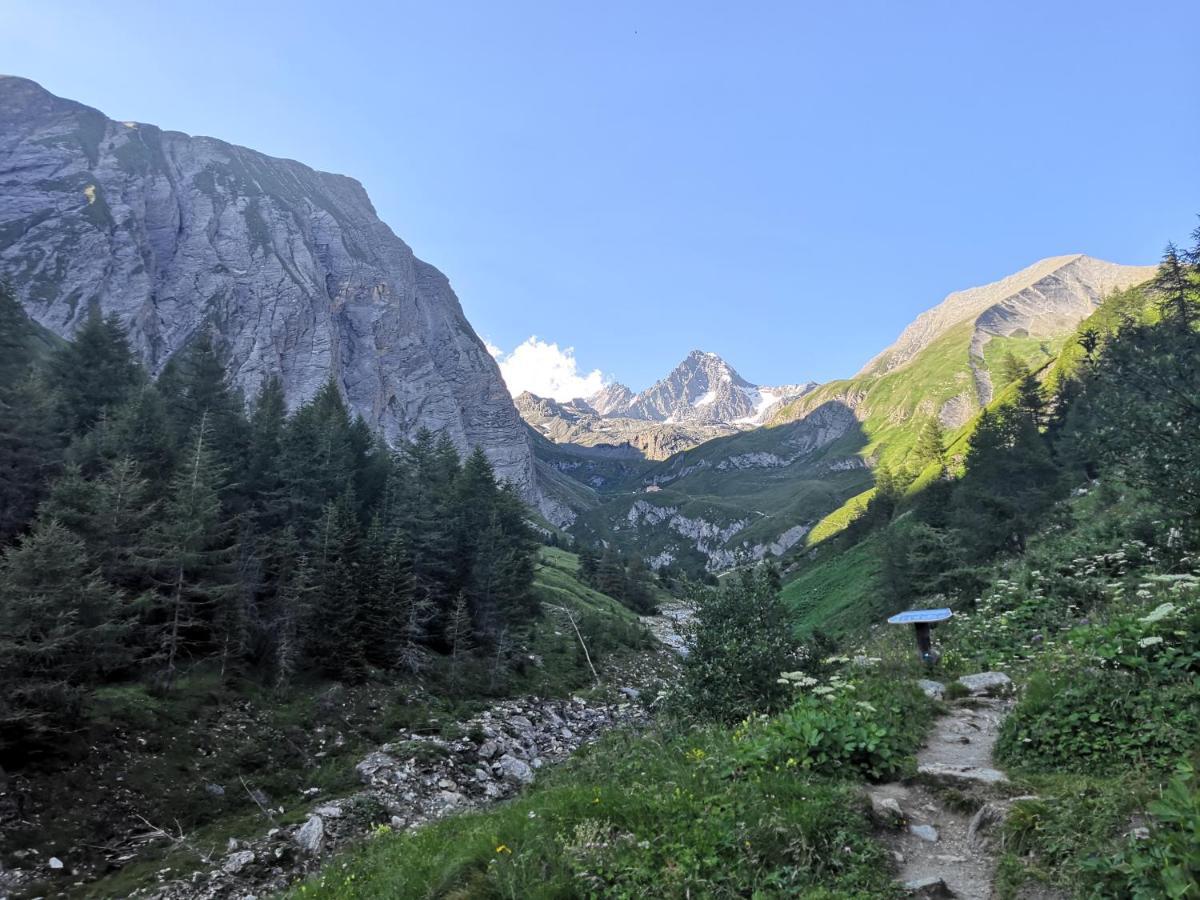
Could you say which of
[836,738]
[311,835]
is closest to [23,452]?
[311,835]

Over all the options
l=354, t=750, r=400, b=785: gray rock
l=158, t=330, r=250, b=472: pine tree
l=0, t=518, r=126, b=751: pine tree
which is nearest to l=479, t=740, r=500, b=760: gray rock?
l=354, t=750, r=400, b=785: gray rock

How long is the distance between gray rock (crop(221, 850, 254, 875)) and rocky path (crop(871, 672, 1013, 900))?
1562cm

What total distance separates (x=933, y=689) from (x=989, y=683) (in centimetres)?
115

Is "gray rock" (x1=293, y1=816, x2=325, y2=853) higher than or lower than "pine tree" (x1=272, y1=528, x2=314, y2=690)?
lower

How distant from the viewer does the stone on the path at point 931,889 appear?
5.47 meters

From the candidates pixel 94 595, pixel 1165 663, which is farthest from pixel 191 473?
pixel 1165 663

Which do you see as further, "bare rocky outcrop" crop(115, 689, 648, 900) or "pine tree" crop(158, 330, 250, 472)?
"pine tree" crop(158, 330, 250, 472)

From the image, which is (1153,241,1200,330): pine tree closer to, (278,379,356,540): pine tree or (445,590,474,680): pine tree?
(445,590,474,680): pine tree

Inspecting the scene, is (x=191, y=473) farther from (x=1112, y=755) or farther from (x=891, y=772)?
(x=1112, y=755)

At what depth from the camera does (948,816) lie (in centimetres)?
703

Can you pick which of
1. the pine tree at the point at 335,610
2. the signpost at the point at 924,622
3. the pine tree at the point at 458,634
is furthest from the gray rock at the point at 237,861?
the pine tree at the point at 458,634

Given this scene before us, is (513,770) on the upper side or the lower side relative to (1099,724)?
lower

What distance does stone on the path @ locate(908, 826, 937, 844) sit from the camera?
21.6 feet

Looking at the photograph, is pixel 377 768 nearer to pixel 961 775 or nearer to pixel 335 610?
pixel 335 610
